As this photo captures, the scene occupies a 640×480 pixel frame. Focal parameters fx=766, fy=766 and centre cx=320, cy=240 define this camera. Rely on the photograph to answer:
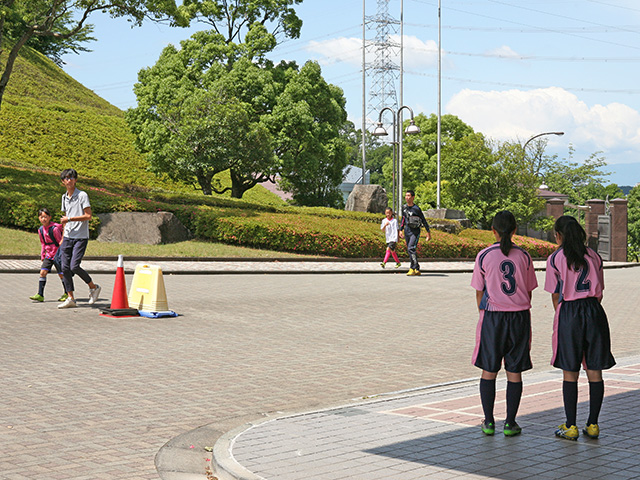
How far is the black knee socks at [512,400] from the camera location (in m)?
5.41

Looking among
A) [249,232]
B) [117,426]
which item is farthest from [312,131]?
[117,426]

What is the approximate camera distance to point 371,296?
50.4 ft

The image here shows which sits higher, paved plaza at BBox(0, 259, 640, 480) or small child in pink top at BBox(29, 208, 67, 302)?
small child in pink top at BBox(29, 208, 67, 302)

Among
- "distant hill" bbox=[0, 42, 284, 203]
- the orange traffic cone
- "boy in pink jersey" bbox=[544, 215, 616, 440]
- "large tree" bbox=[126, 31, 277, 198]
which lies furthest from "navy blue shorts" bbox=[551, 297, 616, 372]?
"distant hill" bbox=[0, 42, 284, 203]

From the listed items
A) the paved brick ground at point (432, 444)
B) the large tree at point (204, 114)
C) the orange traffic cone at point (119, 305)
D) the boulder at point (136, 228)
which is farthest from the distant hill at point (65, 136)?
the paved brick ground at point (432, 444)

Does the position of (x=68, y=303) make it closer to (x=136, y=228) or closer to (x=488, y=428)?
(x=488, y=428)

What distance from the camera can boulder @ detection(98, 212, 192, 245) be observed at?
23.1 metres

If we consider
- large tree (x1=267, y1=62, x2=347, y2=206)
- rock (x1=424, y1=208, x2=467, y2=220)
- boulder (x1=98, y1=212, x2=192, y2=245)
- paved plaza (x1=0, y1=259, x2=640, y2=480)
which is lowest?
paved plaza (x1=0, y1=259, x2=640, y2=480)

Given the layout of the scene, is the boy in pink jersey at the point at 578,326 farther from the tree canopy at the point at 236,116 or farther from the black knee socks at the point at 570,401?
the tree canopy at the point at 236,116

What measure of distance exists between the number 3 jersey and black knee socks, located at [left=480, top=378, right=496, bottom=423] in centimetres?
54

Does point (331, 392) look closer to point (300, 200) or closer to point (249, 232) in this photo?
point (249, 232)

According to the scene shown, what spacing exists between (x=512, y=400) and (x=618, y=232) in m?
36.8

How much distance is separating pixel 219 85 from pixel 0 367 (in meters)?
31.6

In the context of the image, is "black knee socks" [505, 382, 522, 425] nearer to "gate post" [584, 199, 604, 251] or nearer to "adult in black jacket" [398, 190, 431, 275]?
"adult in black jacket" [398, 190, 431, 275]
